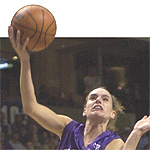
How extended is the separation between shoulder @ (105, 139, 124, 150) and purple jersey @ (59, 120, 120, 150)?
0.09 feet

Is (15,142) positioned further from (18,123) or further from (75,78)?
(75,78)

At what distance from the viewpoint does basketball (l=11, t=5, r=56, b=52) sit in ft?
8.17

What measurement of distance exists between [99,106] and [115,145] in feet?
1.04

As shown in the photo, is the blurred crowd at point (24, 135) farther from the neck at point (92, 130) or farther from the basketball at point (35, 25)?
the basketball at point (35, 25)

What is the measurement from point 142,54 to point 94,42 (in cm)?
81

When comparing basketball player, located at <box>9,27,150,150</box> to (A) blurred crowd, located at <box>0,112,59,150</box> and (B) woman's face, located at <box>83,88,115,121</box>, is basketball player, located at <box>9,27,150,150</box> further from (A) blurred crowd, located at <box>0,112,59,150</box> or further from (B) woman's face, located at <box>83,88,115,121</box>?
(A) blurred crowd, located at <box>0,112,59,150</box>

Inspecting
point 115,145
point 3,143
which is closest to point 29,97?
point 115,145

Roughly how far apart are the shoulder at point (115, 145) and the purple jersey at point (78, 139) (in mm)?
27

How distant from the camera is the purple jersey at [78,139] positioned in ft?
8.46

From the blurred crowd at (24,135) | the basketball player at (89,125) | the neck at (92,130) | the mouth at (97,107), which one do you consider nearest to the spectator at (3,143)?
the blurred crowd at (24,135)

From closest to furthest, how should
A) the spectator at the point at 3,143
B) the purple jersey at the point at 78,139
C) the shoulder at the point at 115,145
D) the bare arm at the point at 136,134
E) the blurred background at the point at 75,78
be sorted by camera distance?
1. the bare arm at the point at 136,134
2. the shoulder at the point at 115,145
3. the purple jersey at the point at 78,139
4. the spectator at the point at 3,143
5. the blurred background at the point at 75,78

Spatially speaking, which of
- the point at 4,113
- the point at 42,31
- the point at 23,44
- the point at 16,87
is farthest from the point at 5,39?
the point at 23,44

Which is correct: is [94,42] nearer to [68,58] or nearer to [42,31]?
[68,58]

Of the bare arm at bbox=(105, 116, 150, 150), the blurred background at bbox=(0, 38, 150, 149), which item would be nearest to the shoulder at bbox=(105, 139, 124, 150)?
the bare arm at bbox=(105, 116, 150, 150)
